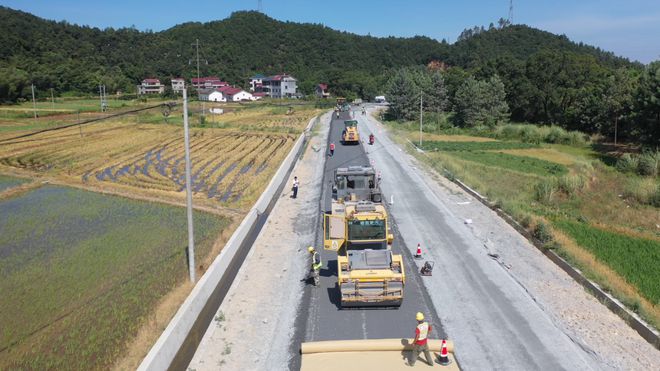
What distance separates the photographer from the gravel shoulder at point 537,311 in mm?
13195

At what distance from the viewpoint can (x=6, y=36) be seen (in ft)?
418

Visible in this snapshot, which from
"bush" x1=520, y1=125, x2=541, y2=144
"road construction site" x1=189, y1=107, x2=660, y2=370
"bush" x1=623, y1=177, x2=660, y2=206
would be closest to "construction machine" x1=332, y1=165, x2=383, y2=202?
"road construction site" x1=189, y1=107, x2=660, y2=370

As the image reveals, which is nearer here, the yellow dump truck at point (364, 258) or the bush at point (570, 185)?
→ the yellow dump truck at point (364, 258)

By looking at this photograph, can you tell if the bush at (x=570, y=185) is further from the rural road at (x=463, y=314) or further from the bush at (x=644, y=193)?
the rural road at (x=463, y=314)

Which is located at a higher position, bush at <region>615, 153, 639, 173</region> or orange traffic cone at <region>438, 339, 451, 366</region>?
bush at <region>615, 153, 639, 173</region>

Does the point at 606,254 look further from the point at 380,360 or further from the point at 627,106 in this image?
the point at 627,106

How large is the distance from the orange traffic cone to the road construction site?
514 mm

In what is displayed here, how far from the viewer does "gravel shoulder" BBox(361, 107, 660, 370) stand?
13.2m

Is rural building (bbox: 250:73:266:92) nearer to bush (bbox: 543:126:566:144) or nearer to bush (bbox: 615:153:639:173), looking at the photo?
bush (bbox: 543:126:566:144)

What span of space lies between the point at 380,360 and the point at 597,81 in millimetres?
79788

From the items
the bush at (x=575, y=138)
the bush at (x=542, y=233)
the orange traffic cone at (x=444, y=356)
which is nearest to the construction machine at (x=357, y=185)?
the bush at (x=542, y=233)

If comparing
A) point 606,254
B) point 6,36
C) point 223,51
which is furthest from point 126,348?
point 223,51

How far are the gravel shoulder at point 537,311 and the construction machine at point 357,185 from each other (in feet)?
12.5

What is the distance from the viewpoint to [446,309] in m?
15.9
